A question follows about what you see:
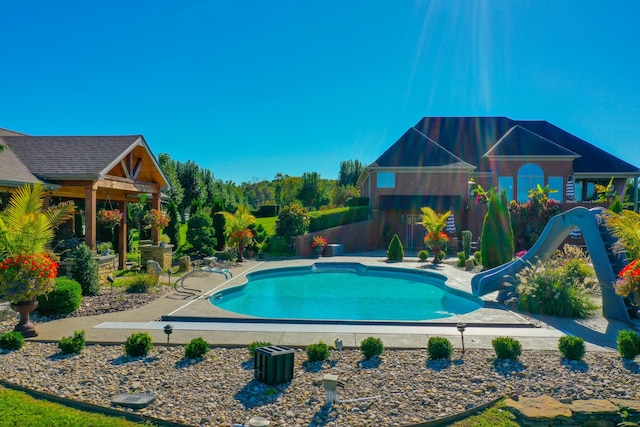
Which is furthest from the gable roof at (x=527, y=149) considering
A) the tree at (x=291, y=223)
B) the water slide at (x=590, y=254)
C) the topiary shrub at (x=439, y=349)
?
the topiary shrub at (x=439, y=349)

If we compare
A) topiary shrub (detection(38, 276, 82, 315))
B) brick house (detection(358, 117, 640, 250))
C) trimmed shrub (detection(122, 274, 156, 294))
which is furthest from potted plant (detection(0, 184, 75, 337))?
brick house (detection(358, 117, 640, 250))

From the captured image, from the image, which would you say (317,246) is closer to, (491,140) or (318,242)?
(318,242)

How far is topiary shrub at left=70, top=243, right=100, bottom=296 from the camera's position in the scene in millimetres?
11781

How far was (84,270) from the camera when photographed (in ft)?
38.8

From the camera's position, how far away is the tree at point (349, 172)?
6506 centimetres

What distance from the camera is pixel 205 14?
15062 mm

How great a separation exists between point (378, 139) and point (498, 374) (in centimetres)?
3416

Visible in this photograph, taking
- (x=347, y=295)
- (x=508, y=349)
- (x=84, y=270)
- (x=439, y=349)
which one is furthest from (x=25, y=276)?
(x=347, y=295)

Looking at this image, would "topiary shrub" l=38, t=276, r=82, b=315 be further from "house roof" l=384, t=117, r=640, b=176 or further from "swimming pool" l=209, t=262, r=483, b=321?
"house roof" l=384, t=117, r=640, b=176

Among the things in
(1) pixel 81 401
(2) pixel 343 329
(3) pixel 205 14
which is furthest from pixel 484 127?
Result: (1) pixel 81 401

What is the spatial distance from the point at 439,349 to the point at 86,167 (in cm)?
1308

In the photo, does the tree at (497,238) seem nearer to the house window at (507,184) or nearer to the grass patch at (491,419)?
the grass patch at (491,419)

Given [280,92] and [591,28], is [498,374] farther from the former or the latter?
[280,92]

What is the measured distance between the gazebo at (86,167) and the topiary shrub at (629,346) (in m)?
14.8
